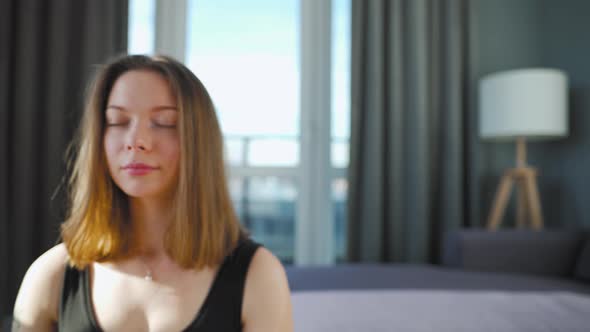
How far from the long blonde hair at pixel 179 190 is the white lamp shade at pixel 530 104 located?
236 centimetres

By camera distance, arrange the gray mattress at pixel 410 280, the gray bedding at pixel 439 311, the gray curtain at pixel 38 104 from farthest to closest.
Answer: the gray curtain at pixel 38 104 → the gray mattress at pixel 410 280 → the gray bedding at pixel 439 311

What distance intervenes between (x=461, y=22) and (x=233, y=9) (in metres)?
1.62

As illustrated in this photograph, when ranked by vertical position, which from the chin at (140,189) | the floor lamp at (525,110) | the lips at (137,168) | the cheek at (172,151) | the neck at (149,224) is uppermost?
the floor lamp at (525,110)

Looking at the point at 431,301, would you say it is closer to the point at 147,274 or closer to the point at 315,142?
the point at 147,274

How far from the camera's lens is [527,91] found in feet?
8.69

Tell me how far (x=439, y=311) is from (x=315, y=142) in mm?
2119

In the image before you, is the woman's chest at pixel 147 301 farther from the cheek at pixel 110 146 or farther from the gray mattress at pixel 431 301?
the gray mattress at pixel 431 301

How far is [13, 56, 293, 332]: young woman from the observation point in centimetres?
71

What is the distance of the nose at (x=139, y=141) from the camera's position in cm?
70

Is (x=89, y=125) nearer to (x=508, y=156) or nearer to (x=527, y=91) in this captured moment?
(x=527, y=91)

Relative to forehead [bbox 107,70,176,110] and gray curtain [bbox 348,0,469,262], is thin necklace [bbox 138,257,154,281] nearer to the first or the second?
forehead [bbox 107,70,176,110]

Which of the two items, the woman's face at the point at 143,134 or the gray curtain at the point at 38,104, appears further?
the gray curtain at the point at 38,104

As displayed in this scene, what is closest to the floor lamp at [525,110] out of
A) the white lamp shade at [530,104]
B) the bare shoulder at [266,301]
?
the white lamp shade at [530,104]

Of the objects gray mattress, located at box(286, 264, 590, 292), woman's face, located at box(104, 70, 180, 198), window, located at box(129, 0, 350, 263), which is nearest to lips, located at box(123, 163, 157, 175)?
woman's face, located at box(104, 70, 180, 198)
